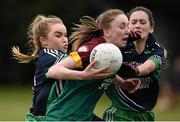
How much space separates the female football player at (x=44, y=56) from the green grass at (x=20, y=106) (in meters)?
7.13

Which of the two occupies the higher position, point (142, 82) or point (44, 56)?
point (44, 56)

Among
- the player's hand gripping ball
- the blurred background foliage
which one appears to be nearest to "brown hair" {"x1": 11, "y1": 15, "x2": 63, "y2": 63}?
the player's hand gripping ball

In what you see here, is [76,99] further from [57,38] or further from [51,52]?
[57,38]

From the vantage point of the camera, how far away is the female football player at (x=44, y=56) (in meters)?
8.65

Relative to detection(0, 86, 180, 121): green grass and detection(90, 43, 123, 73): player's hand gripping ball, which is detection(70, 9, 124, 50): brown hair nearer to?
detection(90, 43, 123, 73): player's hand gripping ball

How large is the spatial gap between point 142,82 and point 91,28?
1.32m

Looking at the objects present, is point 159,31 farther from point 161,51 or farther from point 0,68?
point 161,51

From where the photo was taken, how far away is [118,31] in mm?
8109

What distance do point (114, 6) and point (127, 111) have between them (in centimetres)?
2139

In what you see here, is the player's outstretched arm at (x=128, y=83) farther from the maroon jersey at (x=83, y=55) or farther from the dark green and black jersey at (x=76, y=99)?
the maroon jersey at (x=83, y=55)

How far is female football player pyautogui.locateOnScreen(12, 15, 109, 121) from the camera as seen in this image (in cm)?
865

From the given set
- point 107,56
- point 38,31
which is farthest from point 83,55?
point 38,31

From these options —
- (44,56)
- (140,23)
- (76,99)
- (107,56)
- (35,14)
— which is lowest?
(35,14)

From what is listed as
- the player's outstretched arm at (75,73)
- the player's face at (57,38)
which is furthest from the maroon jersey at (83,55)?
the player's face at (57,38)
